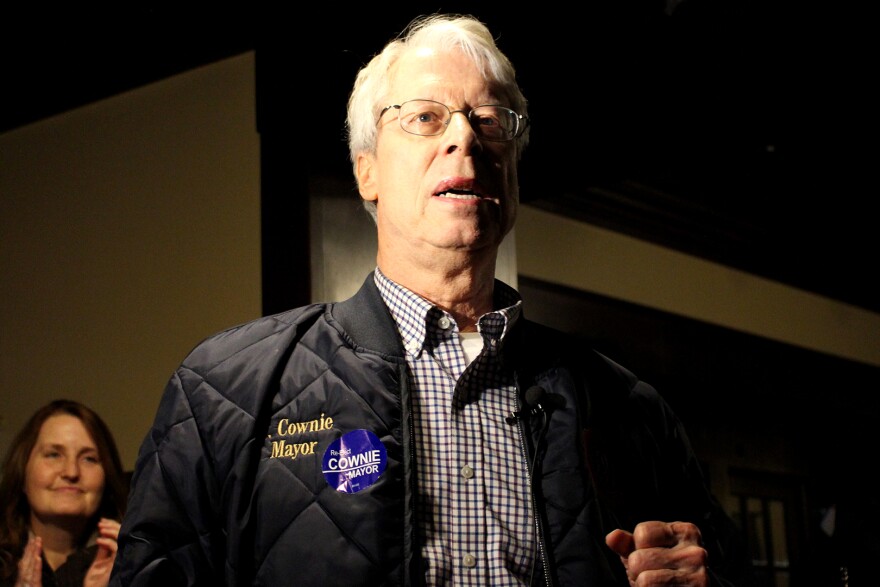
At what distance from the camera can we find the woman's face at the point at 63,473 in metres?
3.00

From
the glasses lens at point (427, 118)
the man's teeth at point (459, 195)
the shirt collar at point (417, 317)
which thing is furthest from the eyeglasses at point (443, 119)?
the shirt collar at point (417, 317)

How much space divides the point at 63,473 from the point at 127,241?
4.24ft

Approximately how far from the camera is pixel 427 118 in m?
1.53

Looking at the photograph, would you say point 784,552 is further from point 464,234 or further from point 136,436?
point 464,234

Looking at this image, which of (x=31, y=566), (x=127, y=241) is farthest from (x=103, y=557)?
(x=127, y=241)

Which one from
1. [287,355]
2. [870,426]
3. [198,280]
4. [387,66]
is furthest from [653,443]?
[870,426]

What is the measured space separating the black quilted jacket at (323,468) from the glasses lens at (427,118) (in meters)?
0.26

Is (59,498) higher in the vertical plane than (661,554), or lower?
higher

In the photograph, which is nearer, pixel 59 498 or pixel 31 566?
pixel 31 566

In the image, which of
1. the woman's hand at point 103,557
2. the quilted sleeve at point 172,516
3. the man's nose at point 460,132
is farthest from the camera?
the woman's hand at point 103,557

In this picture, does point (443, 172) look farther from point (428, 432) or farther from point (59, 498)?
A: point (59, 498)

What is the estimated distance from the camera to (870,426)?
7.26 m

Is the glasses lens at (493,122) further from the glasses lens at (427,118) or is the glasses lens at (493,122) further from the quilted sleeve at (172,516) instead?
the quilted sleeve at (172,516)

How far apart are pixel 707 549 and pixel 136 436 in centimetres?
287
